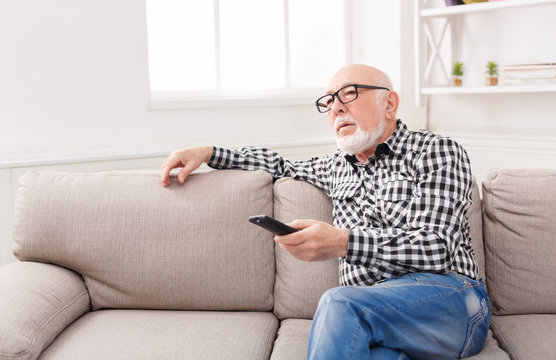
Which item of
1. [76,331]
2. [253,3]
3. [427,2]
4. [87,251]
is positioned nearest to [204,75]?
[253,3]

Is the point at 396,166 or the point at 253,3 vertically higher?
the point at 253,3

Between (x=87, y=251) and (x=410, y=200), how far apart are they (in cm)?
100

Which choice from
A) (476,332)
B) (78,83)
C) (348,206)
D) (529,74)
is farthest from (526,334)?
(78,83)

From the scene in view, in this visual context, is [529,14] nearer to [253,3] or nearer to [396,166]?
[253,3]

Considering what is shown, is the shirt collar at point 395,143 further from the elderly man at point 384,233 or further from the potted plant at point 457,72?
the potted plant at point 457,72

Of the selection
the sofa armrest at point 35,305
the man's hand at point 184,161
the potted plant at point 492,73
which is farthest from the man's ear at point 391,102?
the potted plant at point 492,73

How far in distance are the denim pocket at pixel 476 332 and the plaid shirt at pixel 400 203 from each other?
128mm

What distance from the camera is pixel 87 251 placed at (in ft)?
6.65

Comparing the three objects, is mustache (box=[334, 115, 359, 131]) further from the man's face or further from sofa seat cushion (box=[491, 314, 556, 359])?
sofa seat cushion (box=[491, 314, 556, 359])

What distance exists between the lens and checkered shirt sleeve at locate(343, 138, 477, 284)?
173cm

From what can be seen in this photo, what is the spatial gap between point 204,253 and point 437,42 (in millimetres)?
2107

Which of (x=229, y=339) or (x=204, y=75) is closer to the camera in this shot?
(x=229, y=339)

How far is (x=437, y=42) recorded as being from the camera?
139 inches

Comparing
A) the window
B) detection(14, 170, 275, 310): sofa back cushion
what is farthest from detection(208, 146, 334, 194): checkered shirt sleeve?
the window
